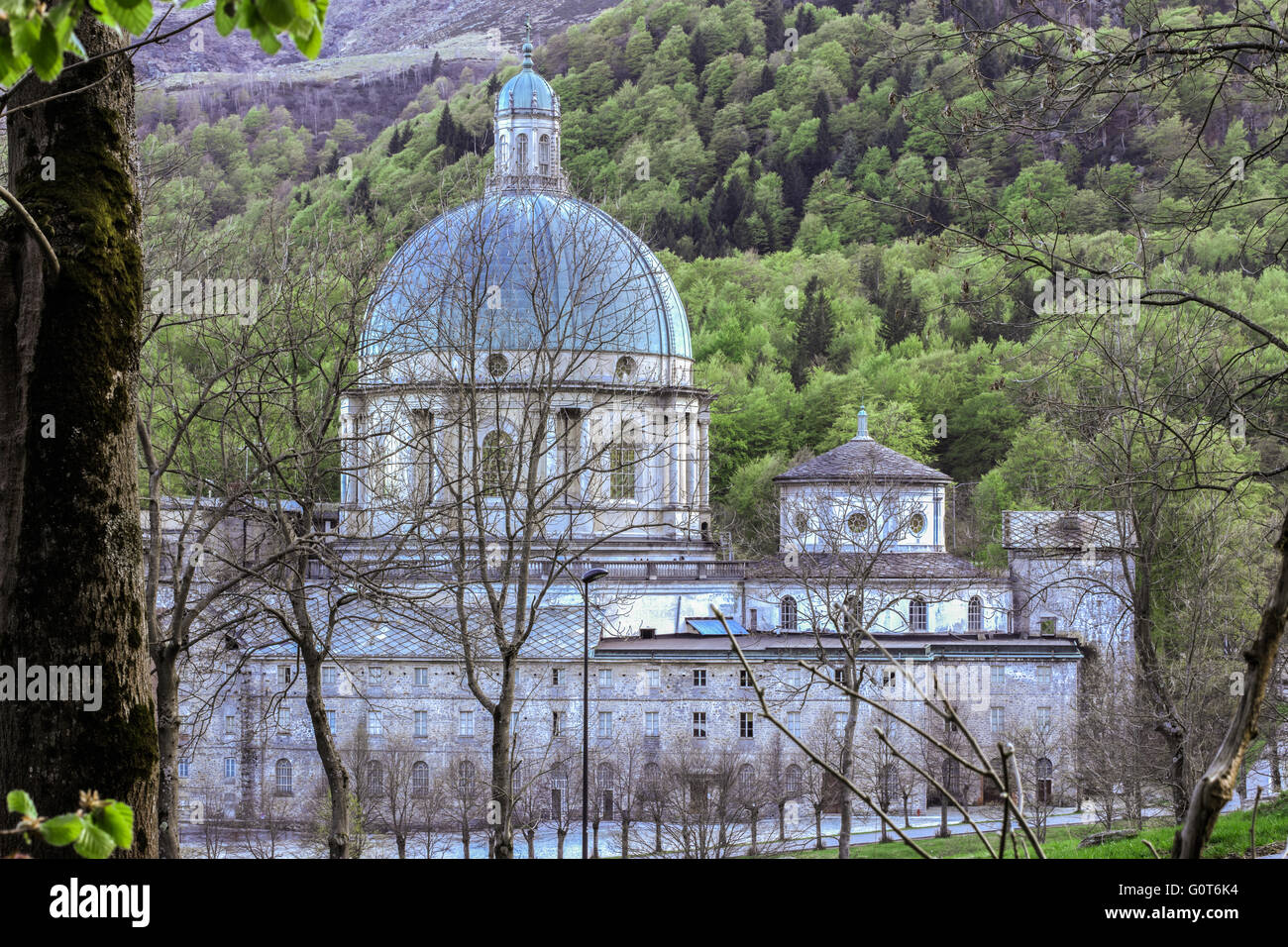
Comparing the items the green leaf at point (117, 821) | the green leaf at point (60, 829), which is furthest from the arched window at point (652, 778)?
the green leaf at point (60, 829)

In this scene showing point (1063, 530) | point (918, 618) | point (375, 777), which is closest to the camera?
point (1063, 530)

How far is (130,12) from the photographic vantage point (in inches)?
139

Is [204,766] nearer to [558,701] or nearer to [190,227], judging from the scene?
[558,701]

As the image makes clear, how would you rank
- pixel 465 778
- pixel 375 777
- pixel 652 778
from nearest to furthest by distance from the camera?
pixel 465 778, pixel 652 778, pixel 375 777

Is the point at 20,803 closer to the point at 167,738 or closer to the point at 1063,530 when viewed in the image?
the point at 167,738

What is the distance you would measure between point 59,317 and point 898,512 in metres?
43.9

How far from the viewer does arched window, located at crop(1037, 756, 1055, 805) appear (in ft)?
138

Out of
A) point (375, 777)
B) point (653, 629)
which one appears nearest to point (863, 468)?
point (653, 629)

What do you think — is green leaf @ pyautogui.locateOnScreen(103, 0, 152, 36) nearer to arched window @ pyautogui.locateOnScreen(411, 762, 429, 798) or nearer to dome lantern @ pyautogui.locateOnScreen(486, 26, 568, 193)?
arched window @ pyautogui.locateOnScreen(411, 762, 429, 798)

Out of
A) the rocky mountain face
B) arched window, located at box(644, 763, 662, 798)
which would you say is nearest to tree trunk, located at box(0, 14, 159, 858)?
arched window, located at box(644, 763, 662, 798)

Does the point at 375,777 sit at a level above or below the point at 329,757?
below

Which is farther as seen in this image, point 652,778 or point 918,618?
point 918,618

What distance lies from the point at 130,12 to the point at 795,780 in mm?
42381
